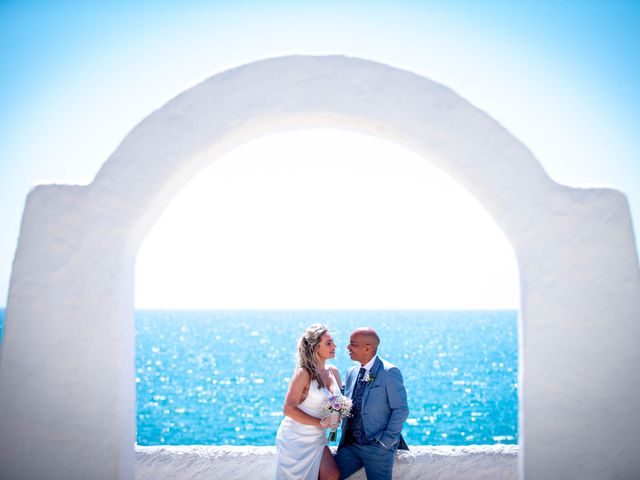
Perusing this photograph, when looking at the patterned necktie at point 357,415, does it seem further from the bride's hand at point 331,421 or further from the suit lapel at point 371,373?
the bride's hand at point 331,421

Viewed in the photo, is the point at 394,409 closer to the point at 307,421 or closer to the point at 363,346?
the point at 363,346

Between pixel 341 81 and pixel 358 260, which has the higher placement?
pixel 358 260

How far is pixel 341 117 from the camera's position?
3.66m

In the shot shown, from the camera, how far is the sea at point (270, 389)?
25062 millimetres

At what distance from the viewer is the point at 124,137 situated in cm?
360

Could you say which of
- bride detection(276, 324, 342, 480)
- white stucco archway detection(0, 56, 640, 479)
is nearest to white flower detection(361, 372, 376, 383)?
bride detection(276, 324, 342, 480)

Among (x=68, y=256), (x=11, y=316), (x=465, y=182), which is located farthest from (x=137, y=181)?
(x=465, y=182)

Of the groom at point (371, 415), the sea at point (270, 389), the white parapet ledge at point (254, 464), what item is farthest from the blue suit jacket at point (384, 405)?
the sea at point (270, 389)

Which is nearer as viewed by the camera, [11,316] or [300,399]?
[11,316]

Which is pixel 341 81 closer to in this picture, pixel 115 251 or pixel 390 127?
pixel 390 127

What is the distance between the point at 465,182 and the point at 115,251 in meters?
2.30

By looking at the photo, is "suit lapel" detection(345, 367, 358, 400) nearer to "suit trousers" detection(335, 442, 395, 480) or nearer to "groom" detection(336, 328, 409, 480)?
"groom" detection(336, 328, 409, 480)

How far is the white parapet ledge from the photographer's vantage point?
13.5ft

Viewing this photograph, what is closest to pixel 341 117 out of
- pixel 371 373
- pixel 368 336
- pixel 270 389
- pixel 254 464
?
pixel 368 336
